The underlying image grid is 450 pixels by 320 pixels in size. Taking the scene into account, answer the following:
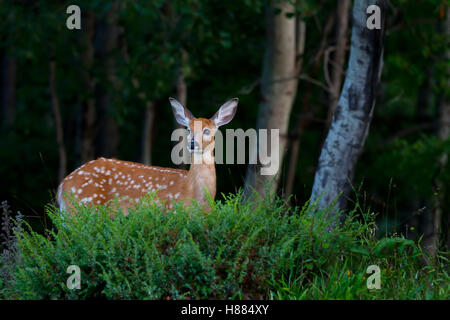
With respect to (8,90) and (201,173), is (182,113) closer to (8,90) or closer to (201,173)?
(201,173)

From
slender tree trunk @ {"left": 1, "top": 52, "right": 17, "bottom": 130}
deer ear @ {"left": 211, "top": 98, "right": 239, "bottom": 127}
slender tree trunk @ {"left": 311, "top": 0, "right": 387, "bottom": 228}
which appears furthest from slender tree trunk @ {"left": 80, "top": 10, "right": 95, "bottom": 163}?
slender tree trunk @ {"left": 311, "top": 0, "right": 387, "bottom": 228}

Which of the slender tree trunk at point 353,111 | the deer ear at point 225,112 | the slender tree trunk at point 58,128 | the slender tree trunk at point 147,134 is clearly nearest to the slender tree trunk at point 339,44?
the slender tree trunk at point 353,111

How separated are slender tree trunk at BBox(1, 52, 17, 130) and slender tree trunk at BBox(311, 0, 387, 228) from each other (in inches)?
698

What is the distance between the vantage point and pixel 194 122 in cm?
666

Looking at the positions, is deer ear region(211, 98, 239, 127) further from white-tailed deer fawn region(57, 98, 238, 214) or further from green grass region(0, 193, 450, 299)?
green grass region(0, 193, 450, 299)

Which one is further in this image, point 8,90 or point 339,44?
point 8,90

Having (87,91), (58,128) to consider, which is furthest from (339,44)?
(58,128)

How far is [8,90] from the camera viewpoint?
77.5 feet

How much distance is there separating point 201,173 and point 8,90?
18.5m

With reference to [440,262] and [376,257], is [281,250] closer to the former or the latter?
[376,257]

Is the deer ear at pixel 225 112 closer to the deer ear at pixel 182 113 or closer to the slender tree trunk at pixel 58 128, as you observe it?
the deer ear at pixel 182 113

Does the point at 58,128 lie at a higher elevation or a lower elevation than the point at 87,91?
lower

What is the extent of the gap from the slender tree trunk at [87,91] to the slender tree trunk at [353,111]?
28.4 feet
